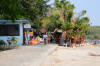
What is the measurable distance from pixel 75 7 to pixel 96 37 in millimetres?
8543

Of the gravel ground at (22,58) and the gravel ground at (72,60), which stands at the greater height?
the gravel ground at (22,58)

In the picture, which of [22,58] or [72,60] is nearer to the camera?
[72,60]

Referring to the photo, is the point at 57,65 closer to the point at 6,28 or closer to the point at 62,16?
the point at 6,28

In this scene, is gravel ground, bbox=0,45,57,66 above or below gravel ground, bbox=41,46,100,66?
above

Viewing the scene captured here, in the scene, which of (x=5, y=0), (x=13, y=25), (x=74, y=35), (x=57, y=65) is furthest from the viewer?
(x=74, y=35)

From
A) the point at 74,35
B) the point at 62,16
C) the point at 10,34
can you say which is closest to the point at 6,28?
the point at 10,34

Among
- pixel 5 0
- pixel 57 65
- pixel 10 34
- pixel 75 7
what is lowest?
pixel 57 65

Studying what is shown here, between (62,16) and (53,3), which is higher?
(53,3)

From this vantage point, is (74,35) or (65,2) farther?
(65,2)

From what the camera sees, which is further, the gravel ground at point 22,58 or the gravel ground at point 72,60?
the gravel ground at point 72,60

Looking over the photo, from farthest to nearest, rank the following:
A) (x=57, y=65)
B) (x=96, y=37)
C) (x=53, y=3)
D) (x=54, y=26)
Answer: (x=96, y=37)
(x=53, y=3)
(x=54, y=26)
(x=57, y=65)

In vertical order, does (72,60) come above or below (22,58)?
below

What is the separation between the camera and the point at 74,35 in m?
26.7

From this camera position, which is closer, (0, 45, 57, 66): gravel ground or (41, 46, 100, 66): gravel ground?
(0, 45, 57, 66): gravel ground
